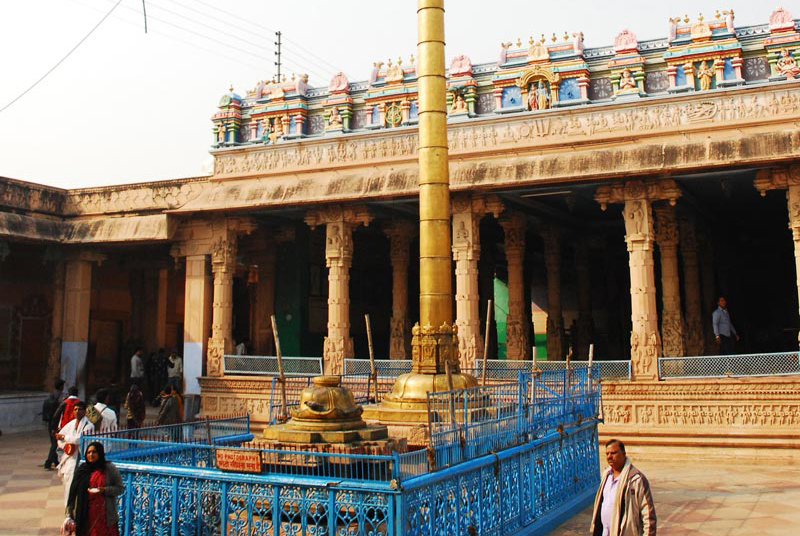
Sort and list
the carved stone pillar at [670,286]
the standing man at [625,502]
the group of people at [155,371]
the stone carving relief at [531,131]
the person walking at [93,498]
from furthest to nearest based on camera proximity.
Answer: the group of people at [155,371]
the carved stone pillar at [670,286]
the stone carving relief at [531,131]
the person walking at [93,498]
the standing man at [625,502]

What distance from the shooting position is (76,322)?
1828cm

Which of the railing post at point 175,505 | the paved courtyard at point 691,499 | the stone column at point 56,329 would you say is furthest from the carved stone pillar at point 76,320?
the railing post at point 175,505

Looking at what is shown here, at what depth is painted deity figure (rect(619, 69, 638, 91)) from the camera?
17.8 metres

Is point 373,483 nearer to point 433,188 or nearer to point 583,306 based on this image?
point 433,188

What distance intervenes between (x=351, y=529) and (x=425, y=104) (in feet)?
17.3

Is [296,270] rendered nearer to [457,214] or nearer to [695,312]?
[457,214]

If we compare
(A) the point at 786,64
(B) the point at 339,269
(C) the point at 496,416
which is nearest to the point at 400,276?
(B) the point at 339,269

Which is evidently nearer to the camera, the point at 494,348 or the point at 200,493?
the point at 200,493

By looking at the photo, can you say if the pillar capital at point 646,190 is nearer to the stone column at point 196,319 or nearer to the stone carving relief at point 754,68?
the stone carving relief at point 754,68

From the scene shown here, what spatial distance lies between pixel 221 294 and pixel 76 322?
161 inches

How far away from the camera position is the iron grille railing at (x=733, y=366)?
11953 mm

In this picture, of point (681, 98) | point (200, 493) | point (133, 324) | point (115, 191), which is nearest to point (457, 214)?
point (681, 98)

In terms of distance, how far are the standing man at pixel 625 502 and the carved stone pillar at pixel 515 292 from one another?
11.8 meters

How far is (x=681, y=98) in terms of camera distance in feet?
44.4
